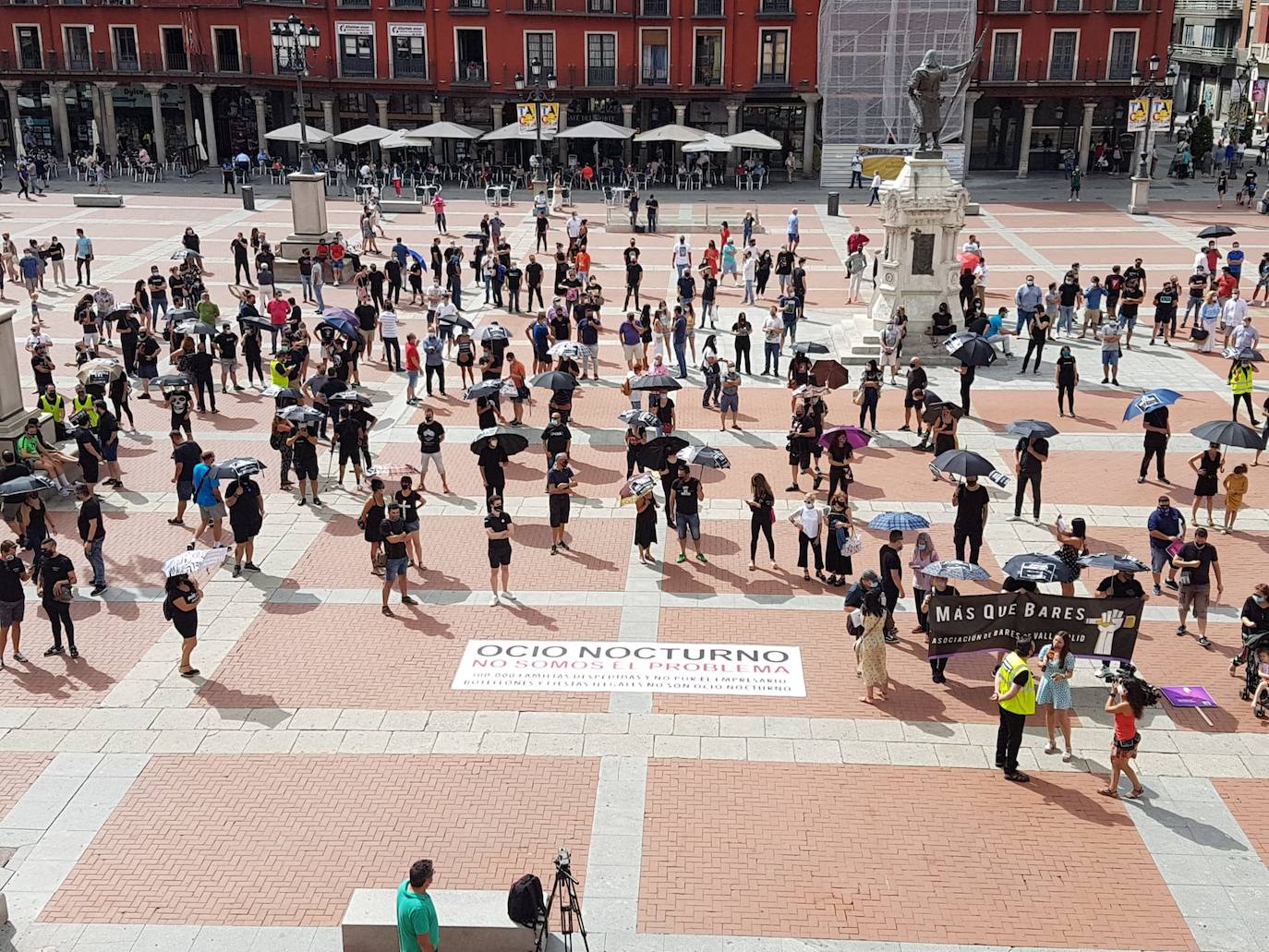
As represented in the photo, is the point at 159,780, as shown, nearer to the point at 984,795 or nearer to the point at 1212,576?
the point at 984,795

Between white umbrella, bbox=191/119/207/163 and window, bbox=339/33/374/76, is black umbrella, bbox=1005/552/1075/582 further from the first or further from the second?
white umbrella, bbox=191/119/207/163

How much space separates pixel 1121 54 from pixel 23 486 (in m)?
51.5

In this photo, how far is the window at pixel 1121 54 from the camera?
2170 inches

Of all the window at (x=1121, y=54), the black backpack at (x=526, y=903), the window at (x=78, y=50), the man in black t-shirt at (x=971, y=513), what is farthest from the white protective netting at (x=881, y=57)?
the black backpack at (x=526, y=903)

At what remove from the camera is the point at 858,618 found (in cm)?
1384

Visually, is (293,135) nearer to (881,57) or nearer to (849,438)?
(881,57)

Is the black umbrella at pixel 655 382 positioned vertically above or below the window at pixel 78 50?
below

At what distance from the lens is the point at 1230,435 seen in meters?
17.4

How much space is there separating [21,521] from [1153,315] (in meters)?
25.1

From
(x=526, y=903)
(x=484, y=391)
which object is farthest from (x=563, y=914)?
(x=484, y=391)

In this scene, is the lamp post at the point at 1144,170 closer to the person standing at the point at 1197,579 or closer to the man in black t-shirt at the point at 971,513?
the man in black t-shirt at the point at 971,513

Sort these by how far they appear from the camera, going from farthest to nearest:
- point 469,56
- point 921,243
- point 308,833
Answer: point 469,56 < point 921,243 < point 308,833

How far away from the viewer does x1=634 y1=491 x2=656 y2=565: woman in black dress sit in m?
17.2

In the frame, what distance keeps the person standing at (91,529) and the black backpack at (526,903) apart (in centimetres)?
922
